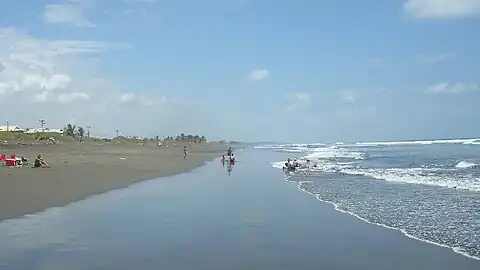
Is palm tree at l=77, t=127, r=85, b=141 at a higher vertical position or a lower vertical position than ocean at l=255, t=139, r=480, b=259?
higher

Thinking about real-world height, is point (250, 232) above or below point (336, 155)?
below

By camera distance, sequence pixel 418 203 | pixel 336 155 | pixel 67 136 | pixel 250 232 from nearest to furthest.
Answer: pixel 250 232, pixel 418 203, pixel 336 155, pixel 67 136

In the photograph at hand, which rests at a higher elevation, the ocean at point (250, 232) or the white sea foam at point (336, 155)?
the white sea foam at point (336, 155)

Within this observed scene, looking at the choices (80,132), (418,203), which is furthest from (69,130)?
(418,203)

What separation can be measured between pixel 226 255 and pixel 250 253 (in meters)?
0.48

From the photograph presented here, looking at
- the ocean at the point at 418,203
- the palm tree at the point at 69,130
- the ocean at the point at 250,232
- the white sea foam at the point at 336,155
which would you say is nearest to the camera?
the ocean at the point at 250,232

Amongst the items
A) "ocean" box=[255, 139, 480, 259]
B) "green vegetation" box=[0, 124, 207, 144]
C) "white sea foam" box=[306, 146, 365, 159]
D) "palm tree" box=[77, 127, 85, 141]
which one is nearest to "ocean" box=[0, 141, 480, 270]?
"ocean" box=[255, 139, 480, 259]

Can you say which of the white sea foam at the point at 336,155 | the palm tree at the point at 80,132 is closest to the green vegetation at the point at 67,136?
the palm tree at the point at 80,132

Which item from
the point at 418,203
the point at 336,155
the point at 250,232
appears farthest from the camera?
the point at 336,155

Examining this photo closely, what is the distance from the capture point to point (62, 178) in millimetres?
Answer: 25281

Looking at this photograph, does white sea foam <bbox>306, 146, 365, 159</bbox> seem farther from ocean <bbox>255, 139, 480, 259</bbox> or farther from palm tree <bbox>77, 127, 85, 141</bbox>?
palm tree <bbox>77, 127, 85, 141</bbox>

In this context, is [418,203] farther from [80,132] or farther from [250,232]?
[80,132]

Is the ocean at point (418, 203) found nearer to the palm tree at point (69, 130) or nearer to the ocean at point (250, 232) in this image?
the ocean at point (250, 232)

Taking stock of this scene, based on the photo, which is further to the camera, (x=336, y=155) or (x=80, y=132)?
(x=80, y=132)
